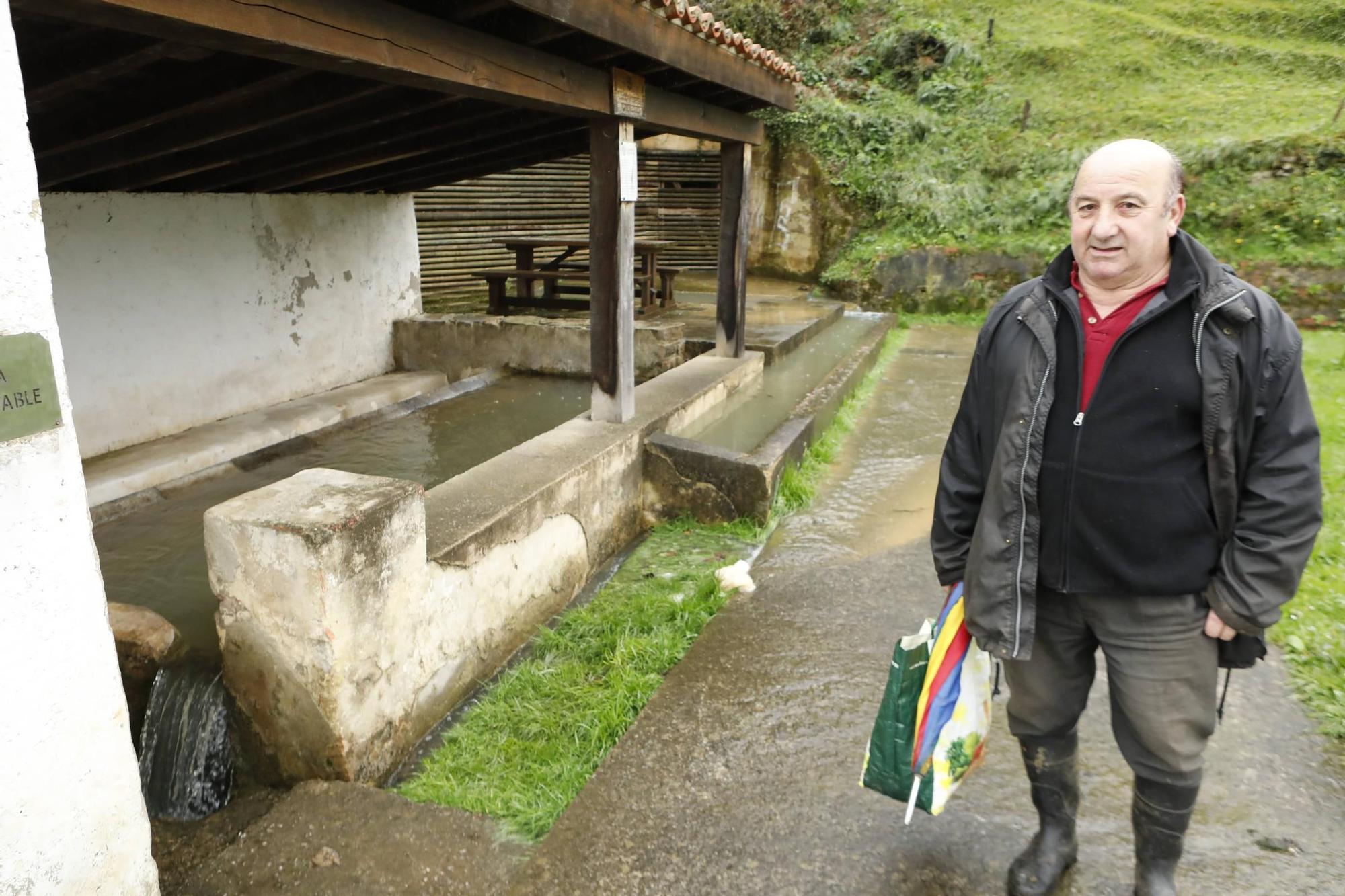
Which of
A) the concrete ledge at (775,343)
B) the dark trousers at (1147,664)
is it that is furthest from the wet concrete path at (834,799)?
the concrete ledge at (775,343)

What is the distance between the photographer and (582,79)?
15.4ft

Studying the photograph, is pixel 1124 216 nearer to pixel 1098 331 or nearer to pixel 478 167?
pixel 1098 331

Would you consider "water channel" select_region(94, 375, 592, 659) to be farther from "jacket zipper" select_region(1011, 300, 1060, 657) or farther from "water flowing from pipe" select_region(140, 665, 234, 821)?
"jacket zipper" select_region(1011, 300, 1060, 657)

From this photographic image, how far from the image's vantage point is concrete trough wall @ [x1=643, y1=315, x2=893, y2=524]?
5301mm

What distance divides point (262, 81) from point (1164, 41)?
19029 millimetres

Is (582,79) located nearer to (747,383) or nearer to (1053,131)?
(747,383)

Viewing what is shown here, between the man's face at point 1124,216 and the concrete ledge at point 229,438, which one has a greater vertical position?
the man's face at point 1124,216

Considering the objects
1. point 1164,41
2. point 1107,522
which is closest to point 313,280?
point 1107,522

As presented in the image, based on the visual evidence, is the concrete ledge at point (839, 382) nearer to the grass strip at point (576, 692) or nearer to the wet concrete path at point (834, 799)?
the grass strip at point (576, 692)

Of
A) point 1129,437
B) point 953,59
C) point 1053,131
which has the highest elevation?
point 953,59

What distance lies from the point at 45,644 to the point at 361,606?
1112 millimetres

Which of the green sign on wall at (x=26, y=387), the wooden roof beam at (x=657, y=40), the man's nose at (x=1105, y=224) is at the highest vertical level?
the wooden roof beam at (x=657, y=40)

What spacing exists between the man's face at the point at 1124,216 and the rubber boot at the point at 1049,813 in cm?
128

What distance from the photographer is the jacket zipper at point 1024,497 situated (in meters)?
2.06
